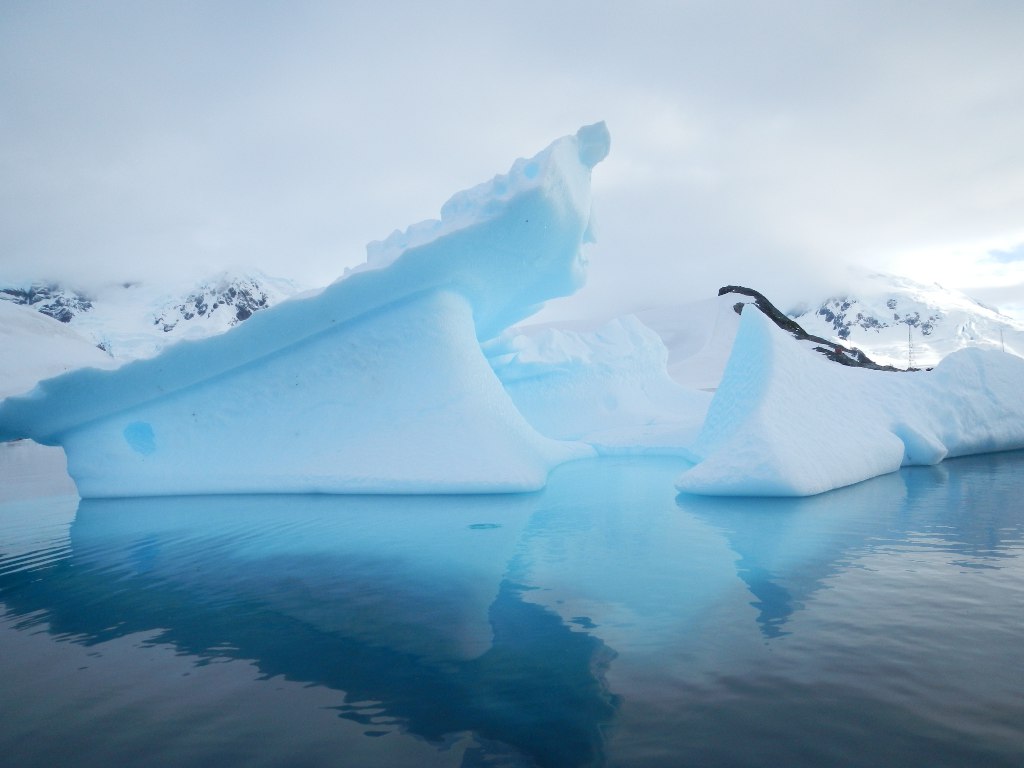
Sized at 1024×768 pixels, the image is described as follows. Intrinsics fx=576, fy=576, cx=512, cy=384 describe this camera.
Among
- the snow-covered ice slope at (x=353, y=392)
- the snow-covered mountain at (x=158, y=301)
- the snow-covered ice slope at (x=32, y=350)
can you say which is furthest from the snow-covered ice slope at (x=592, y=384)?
the snow-covered mountain at (x=158, y=301)

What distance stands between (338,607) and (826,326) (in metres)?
90.2

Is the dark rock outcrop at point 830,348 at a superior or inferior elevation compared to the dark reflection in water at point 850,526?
superior

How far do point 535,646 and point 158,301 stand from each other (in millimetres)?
86011

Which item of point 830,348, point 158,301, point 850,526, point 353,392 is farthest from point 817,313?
point 850,526

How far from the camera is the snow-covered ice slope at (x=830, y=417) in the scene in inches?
216

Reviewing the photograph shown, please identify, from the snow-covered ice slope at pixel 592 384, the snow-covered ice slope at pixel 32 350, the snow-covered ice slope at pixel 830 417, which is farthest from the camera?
the snow-covered ice slope at pixel 592 384

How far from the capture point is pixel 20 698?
6.57 feet

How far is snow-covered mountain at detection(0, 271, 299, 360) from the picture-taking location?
2606 inches

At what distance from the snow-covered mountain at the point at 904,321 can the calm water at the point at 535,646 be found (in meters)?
61.5

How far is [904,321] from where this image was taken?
3007 inches

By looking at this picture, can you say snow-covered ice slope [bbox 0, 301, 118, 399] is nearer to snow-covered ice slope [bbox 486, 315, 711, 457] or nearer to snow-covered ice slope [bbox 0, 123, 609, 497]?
snow-covered ice slope [bbox 0, 123, 609, 497]

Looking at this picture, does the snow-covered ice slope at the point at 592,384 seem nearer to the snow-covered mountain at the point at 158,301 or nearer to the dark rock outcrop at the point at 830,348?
the dark rock outcrop at the point at 830,348

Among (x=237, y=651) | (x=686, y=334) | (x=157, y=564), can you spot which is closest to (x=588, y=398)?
(x=157, y=564)

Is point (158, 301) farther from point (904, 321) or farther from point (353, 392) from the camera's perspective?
point (904, 321)
